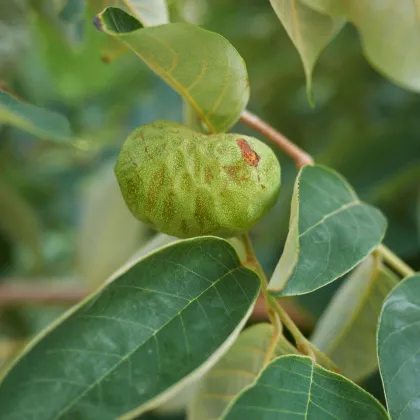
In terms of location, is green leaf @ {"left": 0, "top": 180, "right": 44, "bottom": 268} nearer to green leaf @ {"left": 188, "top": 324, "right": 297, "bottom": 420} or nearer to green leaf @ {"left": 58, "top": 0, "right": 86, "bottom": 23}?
green leaf @ {"left": 58, "top": 0, "right": 86, "bottom": 23}

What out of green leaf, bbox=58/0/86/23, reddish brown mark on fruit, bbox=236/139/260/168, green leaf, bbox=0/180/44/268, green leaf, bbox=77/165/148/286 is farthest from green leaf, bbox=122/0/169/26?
green leaf, bbox=0/180/44/268

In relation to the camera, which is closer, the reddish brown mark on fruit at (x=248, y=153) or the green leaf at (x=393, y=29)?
the reddish brown mark on fruit at (x=248, y=153)

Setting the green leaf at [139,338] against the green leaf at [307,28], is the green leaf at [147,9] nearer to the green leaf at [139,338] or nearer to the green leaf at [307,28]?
the green leaf at [307,28]

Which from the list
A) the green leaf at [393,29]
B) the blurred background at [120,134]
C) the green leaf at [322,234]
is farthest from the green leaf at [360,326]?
the blurred background at [120,134]

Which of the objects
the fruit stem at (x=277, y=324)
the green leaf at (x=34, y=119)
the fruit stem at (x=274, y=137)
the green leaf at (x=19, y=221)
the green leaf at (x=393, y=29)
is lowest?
the green leaf at (x=19, y=221)

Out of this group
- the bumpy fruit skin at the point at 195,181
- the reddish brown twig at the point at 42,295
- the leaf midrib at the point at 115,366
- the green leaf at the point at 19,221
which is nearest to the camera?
the leaf midrib at the point at 115,366

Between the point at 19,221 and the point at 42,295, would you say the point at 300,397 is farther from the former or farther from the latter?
the point at 19,221
